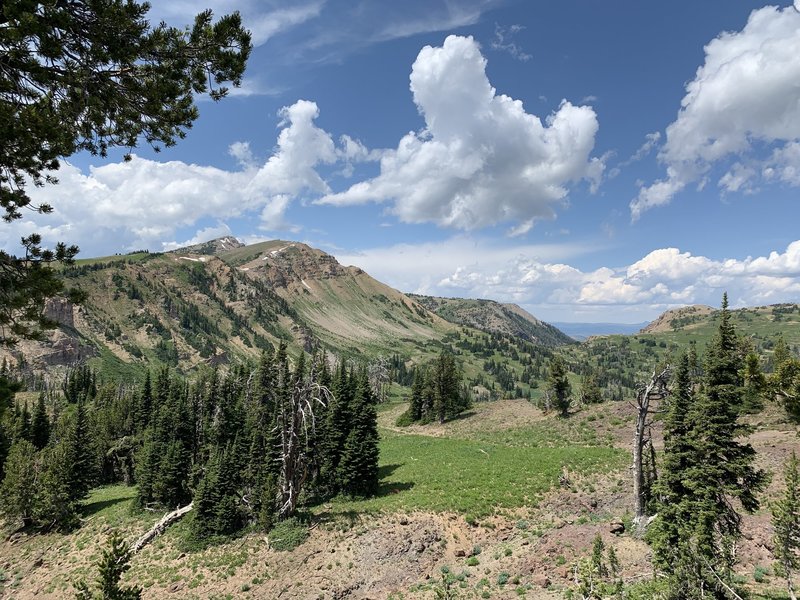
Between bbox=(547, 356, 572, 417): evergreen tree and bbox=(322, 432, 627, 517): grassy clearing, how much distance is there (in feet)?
65.5

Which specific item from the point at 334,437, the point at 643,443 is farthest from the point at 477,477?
the point at 643,443

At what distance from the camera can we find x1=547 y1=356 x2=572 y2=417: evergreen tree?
2682 inches

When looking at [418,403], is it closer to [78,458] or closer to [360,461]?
[360,461]

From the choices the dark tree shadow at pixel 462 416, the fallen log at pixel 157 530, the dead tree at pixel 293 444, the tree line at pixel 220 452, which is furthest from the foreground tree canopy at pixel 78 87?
the dark tree shadow at pixel 462 416

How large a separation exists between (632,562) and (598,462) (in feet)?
61.6

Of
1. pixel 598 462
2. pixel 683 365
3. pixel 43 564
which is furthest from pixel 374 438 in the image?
pixel 43 564

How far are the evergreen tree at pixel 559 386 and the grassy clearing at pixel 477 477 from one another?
1995 centimetres

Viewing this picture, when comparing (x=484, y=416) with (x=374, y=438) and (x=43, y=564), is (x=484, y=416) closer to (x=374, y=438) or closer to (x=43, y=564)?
(x=374, y=438)

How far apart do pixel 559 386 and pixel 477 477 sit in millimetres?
36687

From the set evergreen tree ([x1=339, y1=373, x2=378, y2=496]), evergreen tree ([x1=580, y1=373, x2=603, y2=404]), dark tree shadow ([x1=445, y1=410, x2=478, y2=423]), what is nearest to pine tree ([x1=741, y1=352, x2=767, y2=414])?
evergreen tree ([x1=580, y1=373, x2=603, y2=404])

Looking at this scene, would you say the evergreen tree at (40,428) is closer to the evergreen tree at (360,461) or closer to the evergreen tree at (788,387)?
the evergreen tree at (360,461)

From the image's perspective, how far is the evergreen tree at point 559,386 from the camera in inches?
2682

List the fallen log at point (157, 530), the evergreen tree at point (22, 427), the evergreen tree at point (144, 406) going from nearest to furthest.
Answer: the fallen log at point (157, 530)
the evergreen tree at point (22, 427)
the evergreen tree at point (144, 406)

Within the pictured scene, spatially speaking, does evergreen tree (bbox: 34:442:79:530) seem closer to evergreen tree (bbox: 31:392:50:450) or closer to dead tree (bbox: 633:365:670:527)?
evergreen tree (bbox: 31:392:50:450)
